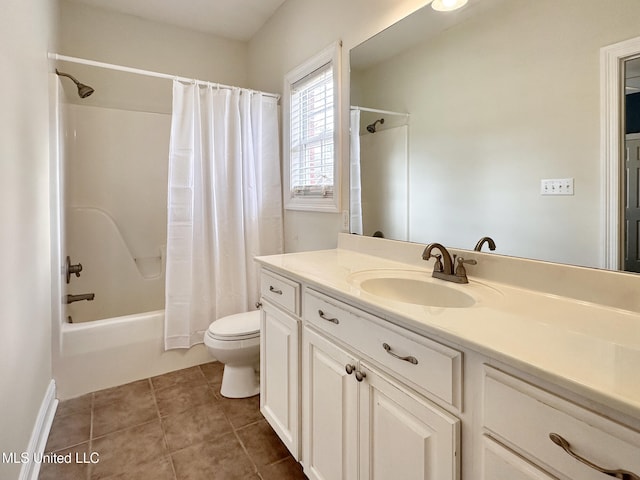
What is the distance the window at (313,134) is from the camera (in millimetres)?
2006

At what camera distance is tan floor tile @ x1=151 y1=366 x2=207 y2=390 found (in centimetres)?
218

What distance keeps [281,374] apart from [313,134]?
147 centimetres

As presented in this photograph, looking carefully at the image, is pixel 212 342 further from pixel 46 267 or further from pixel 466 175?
pixel 466 175

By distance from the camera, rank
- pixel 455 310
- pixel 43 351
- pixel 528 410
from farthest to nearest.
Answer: pixel 43 351, pixel 455 310, pixel 528 410

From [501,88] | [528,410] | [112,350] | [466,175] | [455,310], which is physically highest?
[501,88]

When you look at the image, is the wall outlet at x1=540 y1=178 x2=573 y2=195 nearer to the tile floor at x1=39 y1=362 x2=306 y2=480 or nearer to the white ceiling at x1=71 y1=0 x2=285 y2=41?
the tile floor at x1=39 y1=362 x2=306 y2=480

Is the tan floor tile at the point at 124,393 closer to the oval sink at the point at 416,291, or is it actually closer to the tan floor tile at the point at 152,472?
the tan floor tile at the point at 152,472

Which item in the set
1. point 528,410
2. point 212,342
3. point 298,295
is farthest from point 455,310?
point 212,342

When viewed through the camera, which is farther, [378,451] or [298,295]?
[298,295]

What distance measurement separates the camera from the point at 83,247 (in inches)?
104

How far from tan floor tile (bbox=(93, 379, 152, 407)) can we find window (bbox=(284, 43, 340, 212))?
4.94 ft

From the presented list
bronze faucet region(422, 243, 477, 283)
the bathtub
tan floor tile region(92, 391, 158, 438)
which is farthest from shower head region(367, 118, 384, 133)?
tan floor tile region(92, 391, 158, 438)

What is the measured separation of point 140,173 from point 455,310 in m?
2.86

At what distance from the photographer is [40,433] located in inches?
62.6
